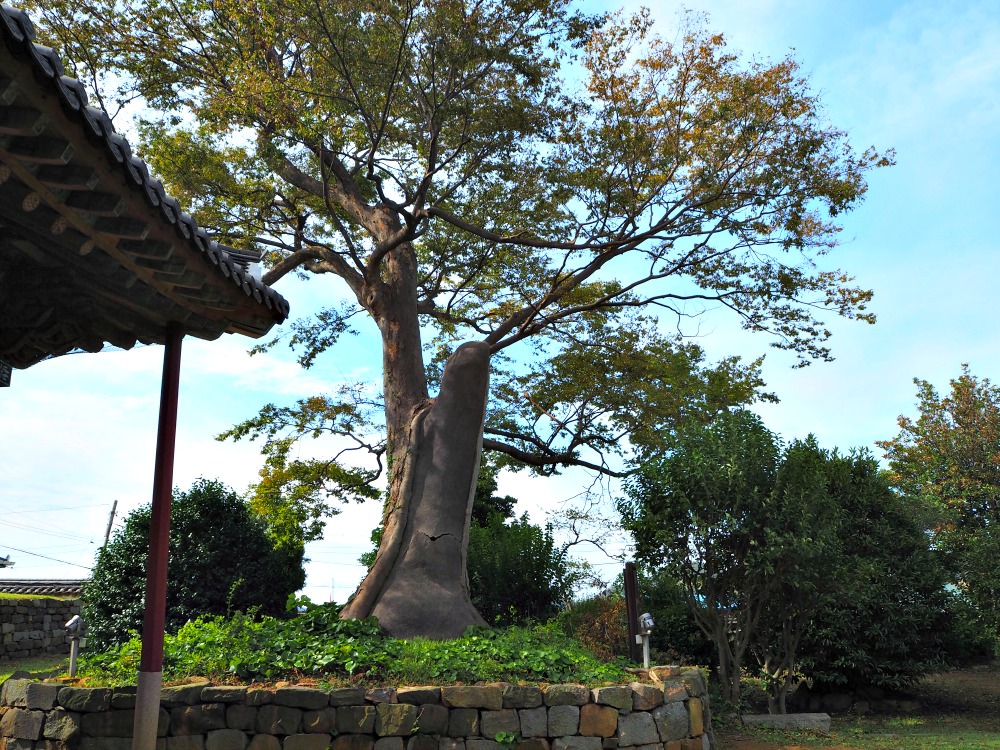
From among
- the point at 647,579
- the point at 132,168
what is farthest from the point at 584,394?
the point at 132,168

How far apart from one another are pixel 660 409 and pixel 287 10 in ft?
25.2

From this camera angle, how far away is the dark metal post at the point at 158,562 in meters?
5.71

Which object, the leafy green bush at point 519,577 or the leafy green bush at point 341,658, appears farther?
A: the leafy green bush at point 519,577

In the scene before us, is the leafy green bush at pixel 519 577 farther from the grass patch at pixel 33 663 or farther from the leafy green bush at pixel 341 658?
the grass patch at pixel 33 663

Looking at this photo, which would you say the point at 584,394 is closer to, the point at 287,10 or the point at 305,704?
the point at 287,10

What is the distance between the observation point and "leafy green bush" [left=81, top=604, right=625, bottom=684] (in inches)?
269

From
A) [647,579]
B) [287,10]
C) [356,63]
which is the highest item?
[287,10]

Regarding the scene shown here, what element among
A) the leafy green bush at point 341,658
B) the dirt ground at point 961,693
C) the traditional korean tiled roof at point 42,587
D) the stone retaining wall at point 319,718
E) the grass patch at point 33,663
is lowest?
the dirt ground at point 961,693

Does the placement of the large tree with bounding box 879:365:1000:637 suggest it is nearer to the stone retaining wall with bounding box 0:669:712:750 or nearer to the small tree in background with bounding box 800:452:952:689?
the small tree in background with bounding box 800:452:952:689

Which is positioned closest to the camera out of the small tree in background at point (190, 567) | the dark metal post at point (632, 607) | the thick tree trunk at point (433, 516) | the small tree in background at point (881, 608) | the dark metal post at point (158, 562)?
the dark metal post at point (158, 562)

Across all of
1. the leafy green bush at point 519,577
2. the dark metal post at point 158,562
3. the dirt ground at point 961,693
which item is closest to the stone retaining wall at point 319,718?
the dark metal post at point 158,562

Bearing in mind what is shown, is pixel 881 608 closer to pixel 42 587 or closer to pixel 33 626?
pixel 33 626

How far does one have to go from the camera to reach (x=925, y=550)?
12.7 metres

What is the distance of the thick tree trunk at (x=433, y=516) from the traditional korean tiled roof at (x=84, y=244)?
401 centimetres
